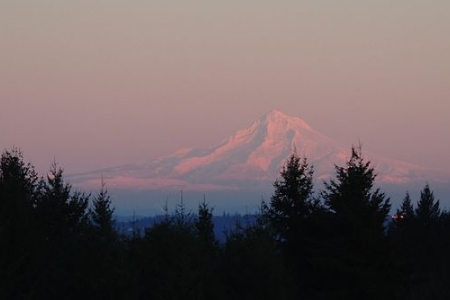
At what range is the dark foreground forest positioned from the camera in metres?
36.1

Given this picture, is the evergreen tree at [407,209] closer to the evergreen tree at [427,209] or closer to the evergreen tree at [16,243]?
the evergreen tree at [427,209]

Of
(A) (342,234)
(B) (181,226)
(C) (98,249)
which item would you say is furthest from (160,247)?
(A) (342,234)

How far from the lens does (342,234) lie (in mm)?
38906

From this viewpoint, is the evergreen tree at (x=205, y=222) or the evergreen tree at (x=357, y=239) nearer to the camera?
the evergreen tree at (x=357, y=239)

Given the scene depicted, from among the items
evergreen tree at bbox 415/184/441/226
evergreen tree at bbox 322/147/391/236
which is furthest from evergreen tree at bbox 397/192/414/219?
evergreen tree at bbox 322/147/391/236

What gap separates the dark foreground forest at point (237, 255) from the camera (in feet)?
118

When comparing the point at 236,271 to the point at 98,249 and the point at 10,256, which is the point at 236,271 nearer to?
the point at 98,249

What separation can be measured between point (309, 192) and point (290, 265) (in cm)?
398

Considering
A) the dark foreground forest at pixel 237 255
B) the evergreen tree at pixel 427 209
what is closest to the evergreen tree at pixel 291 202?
the dark foreground forest at pixel 237 255

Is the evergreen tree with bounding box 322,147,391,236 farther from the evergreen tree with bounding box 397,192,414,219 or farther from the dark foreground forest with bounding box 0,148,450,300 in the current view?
the evergreen tree with bounding box 397,192,414,219

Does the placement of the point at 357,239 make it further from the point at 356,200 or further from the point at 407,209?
the point at 407,209

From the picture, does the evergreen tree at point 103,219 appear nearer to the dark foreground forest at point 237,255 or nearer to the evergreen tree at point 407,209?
the dark foreground forest at point 237,255

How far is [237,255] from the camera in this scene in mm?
40062

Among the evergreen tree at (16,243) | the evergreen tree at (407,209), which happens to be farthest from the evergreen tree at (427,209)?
the evergreen tree at (16,243)
